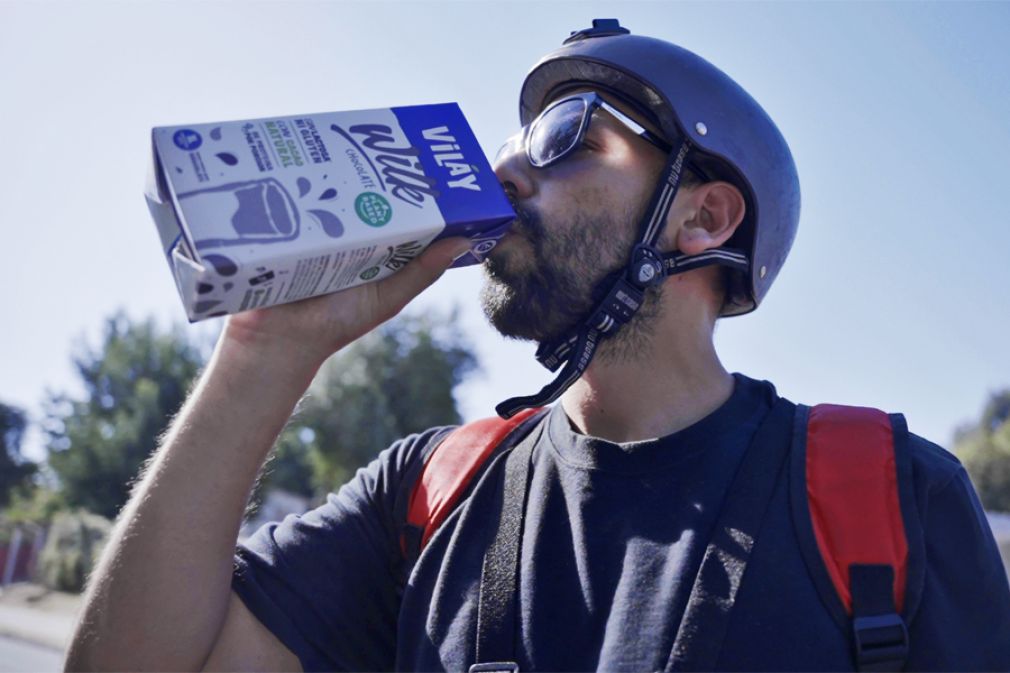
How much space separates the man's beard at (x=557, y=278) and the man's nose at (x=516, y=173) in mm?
62

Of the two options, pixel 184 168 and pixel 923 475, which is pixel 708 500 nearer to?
pixel 923 475

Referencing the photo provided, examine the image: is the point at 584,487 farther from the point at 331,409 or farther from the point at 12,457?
the point at 12,457

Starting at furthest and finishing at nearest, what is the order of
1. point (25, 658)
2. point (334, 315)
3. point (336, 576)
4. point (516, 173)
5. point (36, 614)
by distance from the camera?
1. point (36, 614)
2. point (25, 658)
3. point (516, 173)
4. point (336, 576)
5. point (334, 315)

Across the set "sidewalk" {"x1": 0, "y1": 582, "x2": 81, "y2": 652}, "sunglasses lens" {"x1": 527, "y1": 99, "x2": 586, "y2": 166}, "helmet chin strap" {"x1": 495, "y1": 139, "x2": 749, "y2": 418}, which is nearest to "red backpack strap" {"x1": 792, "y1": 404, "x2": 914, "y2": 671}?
"helmet chin strap" {"x1": 495, "y1": 139, "x2": 749, "y2": 418}

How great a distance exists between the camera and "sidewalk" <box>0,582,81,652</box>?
18344 mm

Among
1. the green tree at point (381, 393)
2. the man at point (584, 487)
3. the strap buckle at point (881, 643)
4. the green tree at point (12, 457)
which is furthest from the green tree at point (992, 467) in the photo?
the green tree at point (12, 457)

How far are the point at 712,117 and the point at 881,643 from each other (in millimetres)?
1755

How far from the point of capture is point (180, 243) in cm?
209

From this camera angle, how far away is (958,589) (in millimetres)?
2074

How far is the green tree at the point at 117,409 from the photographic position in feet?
113

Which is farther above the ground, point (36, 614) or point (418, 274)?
point (36, 614)

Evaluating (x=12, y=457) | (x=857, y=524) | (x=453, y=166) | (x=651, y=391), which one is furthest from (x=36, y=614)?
(x=12, y=457)

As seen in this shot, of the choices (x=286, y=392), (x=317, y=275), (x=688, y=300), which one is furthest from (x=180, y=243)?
(x=688, y=300)

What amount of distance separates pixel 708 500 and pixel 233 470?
1.21 metres
